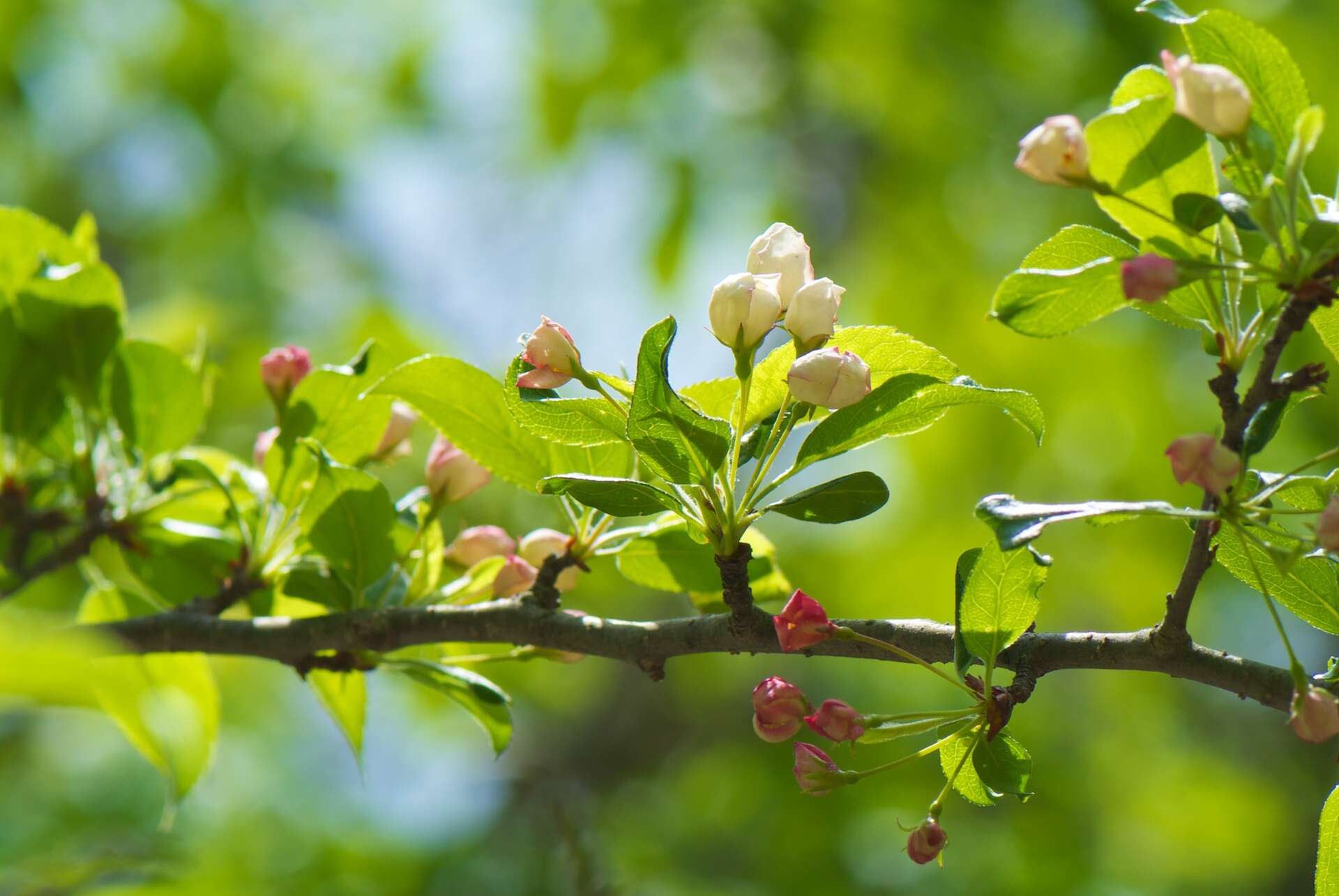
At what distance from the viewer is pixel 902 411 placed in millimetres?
744

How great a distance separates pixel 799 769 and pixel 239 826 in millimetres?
2789

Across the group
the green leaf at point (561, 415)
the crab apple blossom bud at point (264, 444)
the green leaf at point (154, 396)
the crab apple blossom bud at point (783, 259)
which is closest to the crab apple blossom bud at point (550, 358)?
the green leaf at point (561, 415)

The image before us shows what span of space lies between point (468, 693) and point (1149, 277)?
2.16 ft

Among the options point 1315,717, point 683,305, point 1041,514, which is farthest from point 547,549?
point 683,305

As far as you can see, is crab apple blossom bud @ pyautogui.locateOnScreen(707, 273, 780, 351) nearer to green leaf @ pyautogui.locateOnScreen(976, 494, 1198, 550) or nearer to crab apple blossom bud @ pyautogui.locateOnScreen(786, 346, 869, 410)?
crab apple blossom bud @ pyautogui.locateOnScreen(786, 346, 869, 410)

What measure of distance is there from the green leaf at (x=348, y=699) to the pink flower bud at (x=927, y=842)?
2.01 feet

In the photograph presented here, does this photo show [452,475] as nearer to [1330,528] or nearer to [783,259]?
[783,259]

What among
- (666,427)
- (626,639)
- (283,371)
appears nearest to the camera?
(666,427)

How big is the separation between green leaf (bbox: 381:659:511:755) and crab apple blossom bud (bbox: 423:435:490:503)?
0.49 feet

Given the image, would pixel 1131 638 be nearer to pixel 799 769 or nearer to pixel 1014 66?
pixel 799 769

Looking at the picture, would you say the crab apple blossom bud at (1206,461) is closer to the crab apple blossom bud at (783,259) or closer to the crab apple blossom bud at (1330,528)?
the crab apple blossom bud at (1330,528)

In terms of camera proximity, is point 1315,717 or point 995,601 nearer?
point 1315,717

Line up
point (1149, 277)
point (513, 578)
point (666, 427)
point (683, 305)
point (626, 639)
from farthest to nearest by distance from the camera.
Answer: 1. point (683, 305)
2. point (513, 578)
3. point (626, 639)
4. point (666, 427)
5. point (1149, 277)

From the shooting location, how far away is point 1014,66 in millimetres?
3238
